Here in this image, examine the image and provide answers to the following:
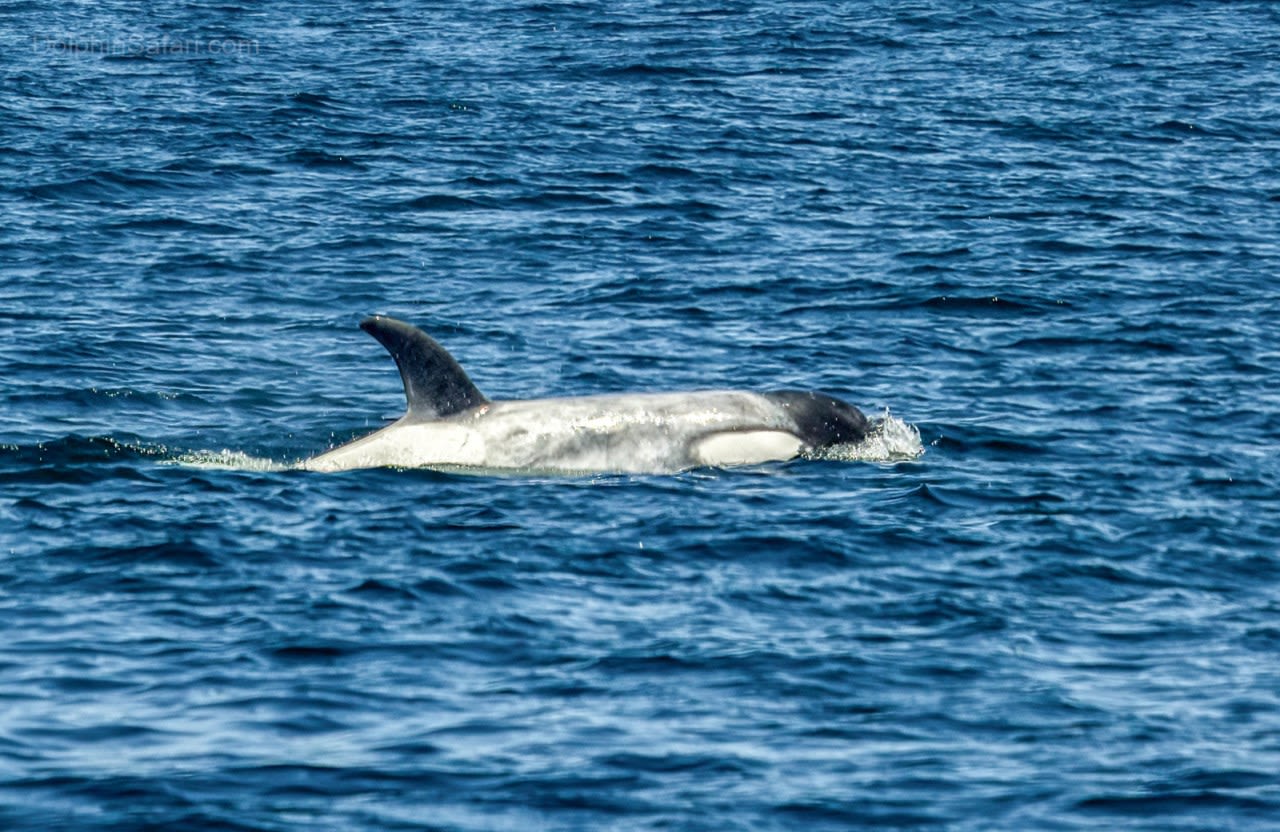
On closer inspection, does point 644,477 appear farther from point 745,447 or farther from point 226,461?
point 226,461

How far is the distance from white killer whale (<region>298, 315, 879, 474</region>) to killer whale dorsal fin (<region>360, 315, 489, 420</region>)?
1 cm

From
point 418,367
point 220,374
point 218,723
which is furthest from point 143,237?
point 218,723

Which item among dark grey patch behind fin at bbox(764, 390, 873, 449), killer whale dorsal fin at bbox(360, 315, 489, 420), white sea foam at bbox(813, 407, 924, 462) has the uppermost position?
killer whale dorsal fin at bbox(360, 315, 489, 420)

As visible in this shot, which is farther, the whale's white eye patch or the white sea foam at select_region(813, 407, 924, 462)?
the white sea foam at select_region(813, 407, 924, 462)

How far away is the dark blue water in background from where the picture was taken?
14594 mm

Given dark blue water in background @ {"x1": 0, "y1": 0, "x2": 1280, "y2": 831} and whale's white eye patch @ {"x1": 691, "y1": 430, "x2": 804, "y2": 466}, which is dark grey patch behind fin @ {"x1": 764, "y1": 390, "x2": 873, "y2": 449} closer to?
whale's white eye patch @ {"x1": 691, "y1": 430, "x2": 804, "y2": 466}

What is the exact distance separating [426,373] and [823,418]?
440 centimetres

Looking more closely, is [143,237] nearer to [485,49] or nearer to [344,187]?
[344,187]

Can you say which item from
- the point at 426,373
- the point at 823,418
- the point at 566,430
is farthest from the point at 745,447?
the point at 426,373

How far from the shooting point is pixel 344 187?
36.8 m

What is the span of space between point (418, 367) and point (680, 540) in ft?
14.2

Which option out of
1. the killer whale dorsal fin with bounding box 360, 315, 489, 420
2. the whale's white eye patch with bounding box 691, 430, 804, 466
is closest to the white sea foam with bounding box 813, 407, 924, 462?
the whale's white eye patch with bounding box 691, 430, 804, 466

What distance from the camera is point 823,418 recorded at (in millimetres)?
23828

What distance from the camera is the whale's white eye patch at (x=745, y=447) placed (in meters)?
23.1
